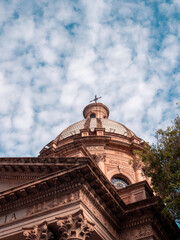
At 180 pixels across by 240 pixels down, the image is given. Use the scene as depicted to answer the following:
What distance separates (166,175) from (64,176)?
4664 mm

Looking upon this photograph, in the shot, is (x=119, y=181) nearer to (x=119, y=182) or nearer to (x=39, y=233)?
(x=119, y=182)

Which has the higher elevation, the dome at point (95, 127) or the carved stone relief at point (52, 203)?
the dome at point (95, 127)

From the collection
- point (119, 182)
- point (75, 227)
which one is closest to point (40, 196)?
point (75, 227)

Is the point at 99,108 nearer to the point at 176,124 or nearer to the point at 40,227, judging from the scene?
the point at 176,124

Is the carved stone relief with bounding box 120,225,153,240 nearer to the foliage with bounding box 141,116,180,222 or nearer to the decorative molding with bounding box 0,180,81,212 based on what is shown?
the foliage with bounding box 141,116,180,222

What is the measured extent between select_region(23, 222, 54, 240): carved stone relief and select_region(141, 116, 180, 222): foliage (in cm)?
497

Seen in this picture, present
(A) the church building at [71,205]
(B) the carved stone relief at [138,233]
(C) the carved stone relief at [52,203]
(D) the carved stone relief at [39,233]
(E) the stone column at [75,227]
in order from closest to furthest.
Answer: (E) the stone column at [75,227], (D) the carved stone relief at [39,233], (A) the church building at [71,205], (C) the carved stone relief at [52,203], (B) the carved stone relief at [138,233]

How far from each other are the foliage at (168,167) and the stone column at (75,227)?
3433 mm

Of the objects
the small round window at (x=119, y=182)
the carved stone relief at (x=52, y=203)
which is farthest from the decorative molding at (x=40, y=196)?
the small round window at (x=119, y=182)

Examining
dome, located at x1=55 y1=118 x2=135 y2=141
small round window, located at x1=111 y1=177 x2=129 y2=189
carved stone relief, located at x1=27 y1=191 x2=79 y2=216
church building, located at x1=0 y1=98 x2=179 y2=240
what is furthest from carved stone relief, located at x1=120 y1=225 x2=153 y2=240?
dome, located at x1=55 y1=118 x2=135 y2=141

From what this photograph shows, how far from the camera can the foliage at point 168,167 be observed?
46.1ft

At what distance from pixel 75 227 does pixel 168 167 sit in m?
5.21

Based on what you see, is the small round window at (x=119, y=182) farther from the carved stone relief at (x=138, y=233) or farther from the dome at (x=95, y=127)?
the carved stone relief at (x=138, y=233)

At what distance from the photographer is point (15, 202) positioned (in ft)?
50.6
